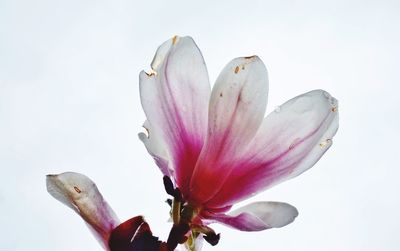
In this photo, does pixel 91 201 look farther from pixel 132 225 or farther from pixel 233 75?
pixel 233 75

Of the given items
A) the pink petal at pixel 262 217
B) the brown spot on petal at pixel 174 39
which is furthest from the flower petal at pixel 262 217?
the brown spot on petal at pixel 174 39

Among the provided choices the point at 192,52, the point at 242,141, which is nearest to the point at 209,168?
the point at 242,141

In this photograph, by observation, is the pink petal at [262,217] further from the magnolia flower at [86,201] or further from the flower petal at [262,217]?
the magnolia flower at [86,201]

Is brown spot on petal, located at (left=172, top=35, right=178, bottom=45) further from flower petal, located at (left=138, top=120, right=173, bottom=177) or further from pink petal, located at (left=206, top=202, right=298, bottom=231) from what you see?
pink petal, located at (left=206, top=202, right=298, bottom=231)

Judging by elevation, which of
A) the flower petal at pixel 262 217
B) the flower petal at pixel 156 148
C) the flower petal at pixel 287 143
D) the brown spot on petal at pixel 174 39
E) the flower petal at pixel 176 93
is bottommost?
the flower petal at pixel 262 217

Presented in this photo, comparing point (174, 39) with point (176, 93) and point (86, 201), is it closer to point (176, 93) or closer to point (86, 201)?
point (176, 93)

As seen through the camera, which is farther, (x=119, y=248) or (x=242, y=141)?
(x=242, y=141)

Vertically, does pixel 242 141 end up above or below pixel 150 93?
below
